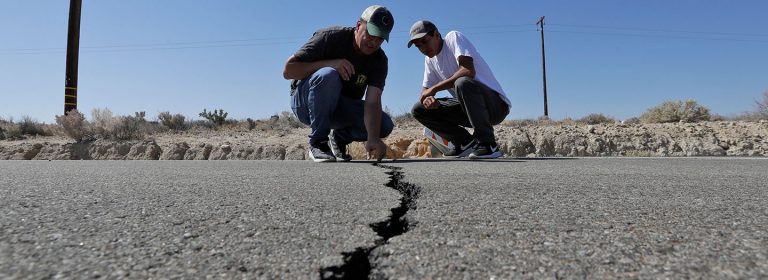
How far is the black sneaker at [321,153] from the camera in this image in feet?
11.8

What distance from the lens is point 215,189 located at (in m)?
1.80

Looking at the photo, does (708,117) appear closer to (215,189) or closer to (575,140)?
(575,140)

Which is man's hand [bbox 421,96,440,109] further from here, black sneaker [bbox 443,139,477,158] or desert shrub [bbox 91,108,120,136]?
desert shrub [bbox 91,108,120,136]

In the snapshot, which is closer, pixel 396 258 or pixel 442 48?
pixel 396 258

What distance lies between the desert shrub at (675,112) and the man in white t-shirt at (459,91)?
12.1 meters

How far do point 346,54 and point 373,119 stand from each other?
20.0 inches

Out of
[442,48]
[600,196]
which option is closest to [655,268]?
[600,196]

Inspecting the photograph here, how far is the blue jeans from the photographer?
352 cm

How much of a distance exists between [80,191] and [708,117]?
1640cm

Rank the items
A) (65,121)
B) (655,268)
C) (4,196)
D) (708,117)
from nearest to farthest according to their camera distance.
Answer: (655,268), (4,196), (65,121), (708,117)

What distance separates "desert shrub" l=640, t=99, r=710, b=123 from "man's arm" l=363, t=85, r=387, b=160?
1301 cm

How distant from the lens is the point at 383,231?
110 cm

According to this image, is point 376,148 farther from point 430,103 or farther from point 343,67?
point 430,103

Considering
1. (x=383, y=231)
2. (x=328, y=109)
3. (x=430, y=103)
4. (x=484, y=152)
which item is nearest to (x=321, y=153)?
(x=328, y=109)
